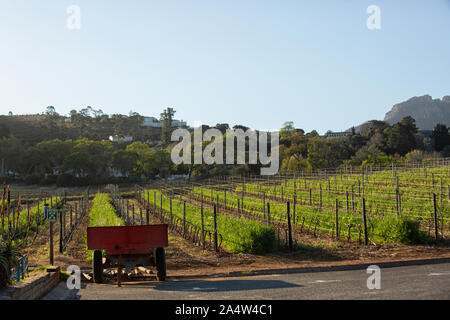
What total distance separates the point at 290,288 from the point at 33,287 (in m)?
4.72

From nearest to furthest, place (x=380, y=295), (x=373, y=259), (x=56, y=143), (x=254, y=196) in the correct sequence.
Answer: (x=380, y=295)
(x=373, y=259)
(x=254, y=196)
(x=56, y=143)

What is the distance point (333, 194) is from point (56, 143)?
2474 inches

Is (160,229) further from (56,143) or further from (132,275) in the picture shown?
(56,143)

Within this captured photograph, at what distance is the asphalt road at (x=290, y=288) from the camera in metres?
7.83

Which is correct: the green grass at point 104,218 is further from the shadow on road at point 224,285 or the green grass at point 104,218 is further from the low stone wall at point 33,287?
the shadow on road at point 224,285

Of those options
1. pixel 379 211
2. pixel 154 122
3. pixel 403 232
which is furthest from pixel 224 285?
pixel 154 122

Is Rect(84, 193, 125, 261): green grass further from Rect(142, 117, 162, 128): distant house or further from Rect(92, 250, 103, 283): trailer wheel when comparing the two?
Rect(142, 117, 162, 128): distant house

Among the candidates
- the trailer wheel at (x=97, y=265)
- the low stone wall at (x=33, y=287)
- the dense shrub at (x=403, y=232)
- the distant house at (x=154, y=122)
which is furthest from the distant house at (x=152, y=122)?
the low stone wall at (x=33, y=287)

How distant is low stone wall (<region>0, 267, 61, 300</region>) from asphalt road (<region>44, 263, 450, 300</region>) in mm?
198

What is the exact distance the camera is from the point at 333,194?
108 feet

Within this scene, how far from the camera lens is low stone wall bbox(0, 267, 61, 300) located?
21.6 feet

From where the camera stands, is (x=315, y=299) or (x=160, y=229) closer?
(x=315, y=299)

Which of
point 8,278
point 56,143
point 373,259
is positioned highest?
Answer: point 56,143
